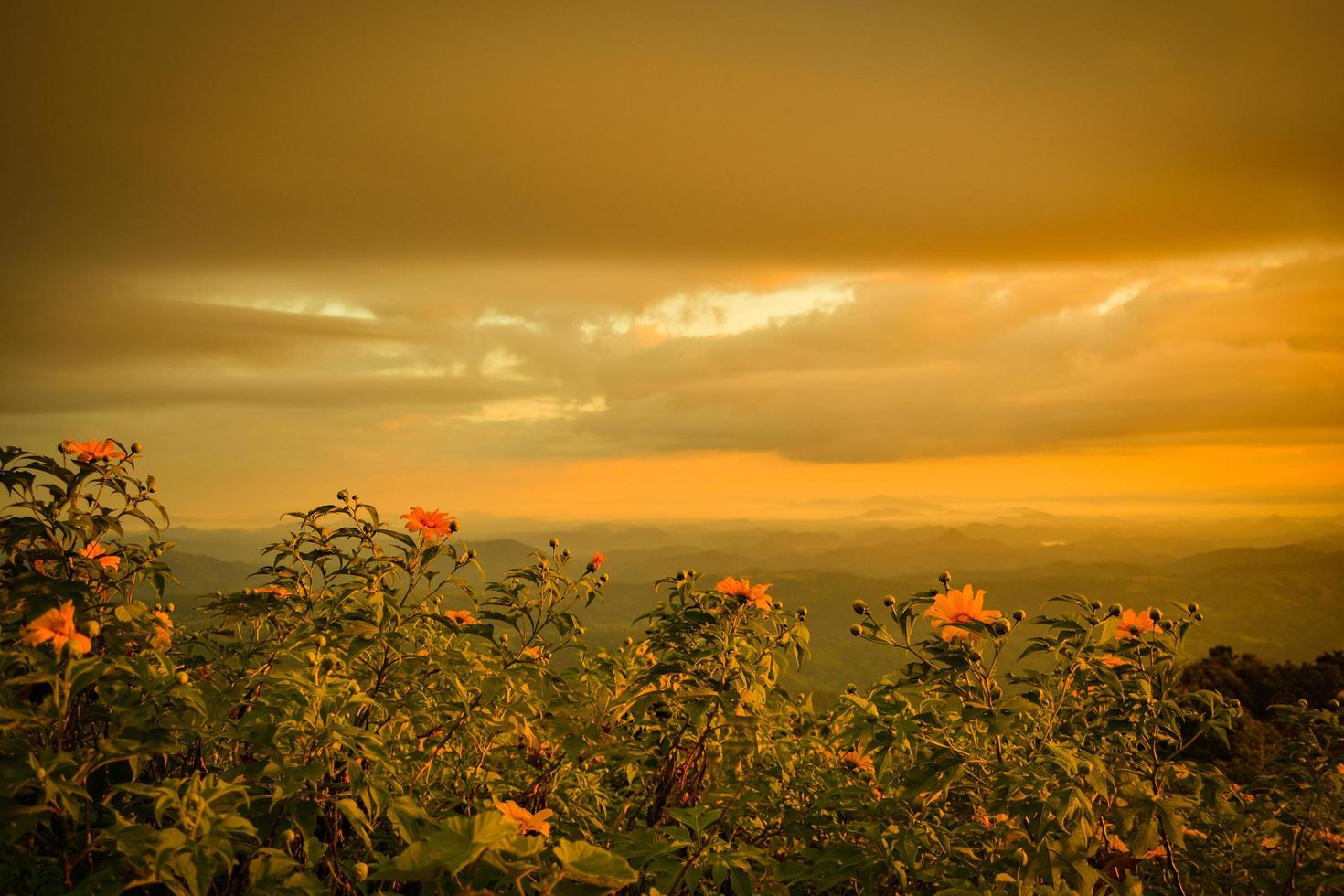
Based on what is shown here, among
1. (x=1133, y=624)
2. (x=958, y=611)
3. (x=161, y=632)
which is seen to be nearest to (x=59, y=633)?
(x=161, y=632)

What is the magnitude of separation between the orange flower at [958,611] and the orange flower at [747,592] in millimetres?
785

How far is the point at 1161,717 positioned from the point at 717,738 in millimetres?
1713

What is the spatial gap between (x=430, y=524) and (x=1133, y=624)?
3237mm

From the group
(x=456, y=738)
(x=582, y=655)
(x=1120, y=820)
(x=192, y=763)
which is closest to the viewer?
(x=1120, y=820)

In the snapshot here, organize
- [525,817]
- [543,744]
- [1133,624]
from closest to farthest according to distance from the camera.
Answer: [525,817]
[1133,624]
[543,744]

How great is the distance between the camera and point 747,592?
329cm

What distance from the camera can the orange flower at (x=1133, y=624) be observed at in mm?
3088

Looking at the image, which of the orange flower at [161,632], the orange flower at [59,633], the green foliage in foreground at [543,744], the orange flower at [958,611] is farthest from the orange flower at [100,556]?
the orange flower at [958,611]

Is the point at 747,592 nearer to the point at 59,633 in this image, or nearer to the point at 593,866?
the point at 593,866

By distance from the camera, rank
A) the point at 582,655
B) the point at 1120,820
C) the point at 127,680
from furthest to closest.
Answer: the point at 582,655, the point at 127,680, the point at 1120,820

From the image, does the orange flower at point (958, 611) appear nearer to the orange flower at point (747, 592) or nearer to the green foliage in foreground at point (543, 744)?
the green foliage in foreground at point (543, 744)

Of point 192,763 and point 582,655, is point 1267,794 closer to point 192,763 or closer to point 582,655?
point 582,655

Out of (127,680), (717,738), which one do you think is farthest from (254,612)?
(717,738)

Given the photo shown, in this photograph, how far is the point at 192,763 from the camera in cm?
310
